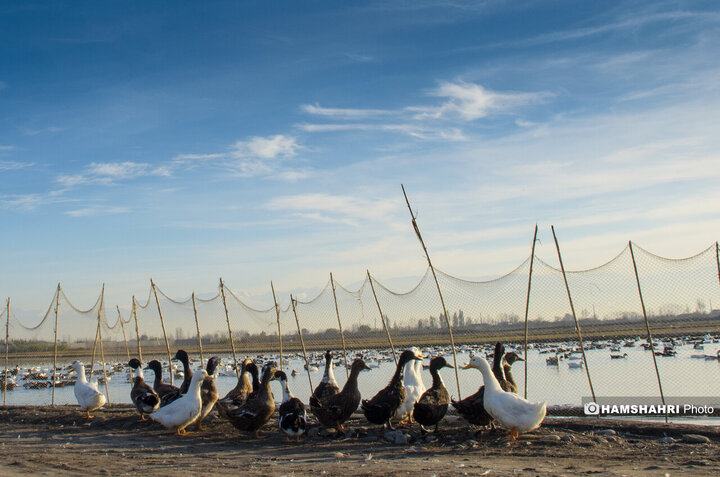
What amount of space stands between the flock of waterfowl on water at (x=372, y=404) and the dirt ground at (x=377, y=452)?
25cm

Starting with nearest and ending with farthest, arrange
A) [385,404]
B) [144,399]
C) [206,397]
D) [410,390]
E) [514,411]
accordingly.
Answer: [514,411], [385,404], [410,390], [206,397], [144,399]

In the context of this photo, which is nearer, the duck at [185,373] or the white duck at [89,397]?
the duck at [185,373]

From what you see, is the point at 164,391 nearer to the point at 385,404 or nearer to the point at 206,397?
the point at 206,397

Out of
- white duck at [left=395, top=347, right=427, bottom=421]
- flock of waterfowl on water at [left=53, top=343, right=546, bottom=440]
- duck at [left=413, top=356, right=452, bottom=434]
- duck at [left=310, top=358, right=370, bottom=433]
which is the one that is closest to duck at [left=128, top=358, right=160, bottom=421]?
flock of waterfowl on water at [left=53, top=343, right=546, bottom=440]

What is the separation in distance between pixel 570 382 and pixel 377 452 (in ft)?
49.0

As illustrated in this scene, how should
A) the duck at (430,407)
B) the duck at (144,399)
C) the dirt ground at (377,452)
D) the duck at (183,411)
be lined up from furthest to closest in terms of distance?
1. the duck at (144,399)
2. the duck at (183,411)
3. the duck at (430,407)
4. the dirt ground at (377,452)

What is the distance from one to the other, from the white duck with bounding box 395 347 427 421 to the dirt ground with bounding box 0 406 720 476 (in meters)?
0.62

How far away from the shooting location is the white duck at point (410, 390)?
1034 cm

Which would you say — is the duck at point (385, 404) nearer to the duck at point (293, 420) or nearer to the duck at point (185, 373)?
the duck at point (293, 420)

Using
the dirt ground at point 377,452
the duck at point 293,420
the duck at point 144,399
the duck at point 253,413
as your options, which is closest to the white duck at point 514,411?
the dirt ground at point 377,452

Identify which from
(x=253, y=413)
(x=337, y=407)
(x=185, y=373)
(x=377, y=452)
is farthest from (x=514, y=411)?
(x=185, y=373)

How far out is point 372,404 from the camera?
31.3ft

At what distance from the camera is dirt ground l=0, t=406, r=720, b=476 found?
23.1ft

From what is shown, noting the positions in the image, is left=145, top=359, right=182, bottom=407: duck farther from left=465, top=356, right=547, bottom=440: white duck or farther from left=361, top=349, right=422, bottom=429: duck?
left=465, top=356, right=547, bottom=440: white duck
